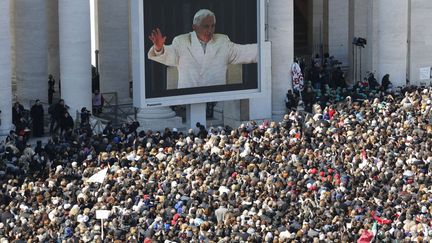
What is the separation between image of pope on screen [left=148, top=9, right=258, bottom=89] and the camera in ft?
174

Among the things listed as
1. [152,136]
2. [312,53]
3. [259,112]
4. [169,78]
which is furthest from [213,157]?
[312,53]

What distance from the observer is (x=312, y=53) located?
7431 centimetres

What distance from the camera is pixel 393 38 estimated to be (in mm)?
61469

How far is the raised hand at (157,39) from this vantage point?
52.6 m

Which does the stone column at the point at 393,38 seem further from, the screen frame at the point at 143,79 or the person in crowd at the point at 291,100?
the screen frame at the point at 143,79

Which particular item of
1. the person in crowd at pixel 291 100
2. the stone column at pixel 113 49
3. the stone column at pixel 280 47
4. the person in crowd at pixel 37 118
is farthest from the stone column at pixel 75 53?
the person in crowd at pixel 291 100

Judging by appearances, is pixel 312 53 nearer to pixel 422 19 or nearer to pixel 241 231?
pixel 422 19

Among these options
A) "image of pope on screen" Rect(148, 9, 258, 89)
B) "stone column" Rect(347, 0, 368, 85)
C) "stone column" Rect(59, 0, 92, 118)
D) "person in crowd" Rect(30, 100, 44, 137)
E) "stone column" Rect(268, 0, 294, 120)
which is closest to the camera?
"image of pope on screen" Rect(148, 9, 258, 89)

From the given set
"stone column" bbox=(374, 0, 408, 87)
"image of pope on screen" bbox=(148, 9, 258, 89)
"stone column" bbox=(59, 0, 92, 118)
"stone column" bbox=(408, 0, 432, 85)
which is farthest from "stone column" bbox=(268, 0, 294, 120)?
"stone column" bbox=(59, 0, 92, 118)

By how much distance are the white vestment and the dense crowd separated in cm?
333

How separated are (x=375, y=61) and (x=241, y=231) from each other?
97.5ft

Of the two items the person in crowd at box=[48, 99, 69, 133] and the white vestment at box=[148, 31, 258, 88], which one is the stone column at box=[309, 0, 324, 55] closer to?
the white vestment at box=[148, 31, 258, 88]

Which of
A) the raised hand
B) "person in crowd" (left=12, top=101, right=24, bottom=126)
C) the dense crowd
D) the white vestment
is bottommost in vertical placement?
the dense crowd

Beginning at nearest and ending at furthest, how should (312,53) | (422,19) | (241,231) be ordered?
(241,231)
(422,19)
(312,53)
